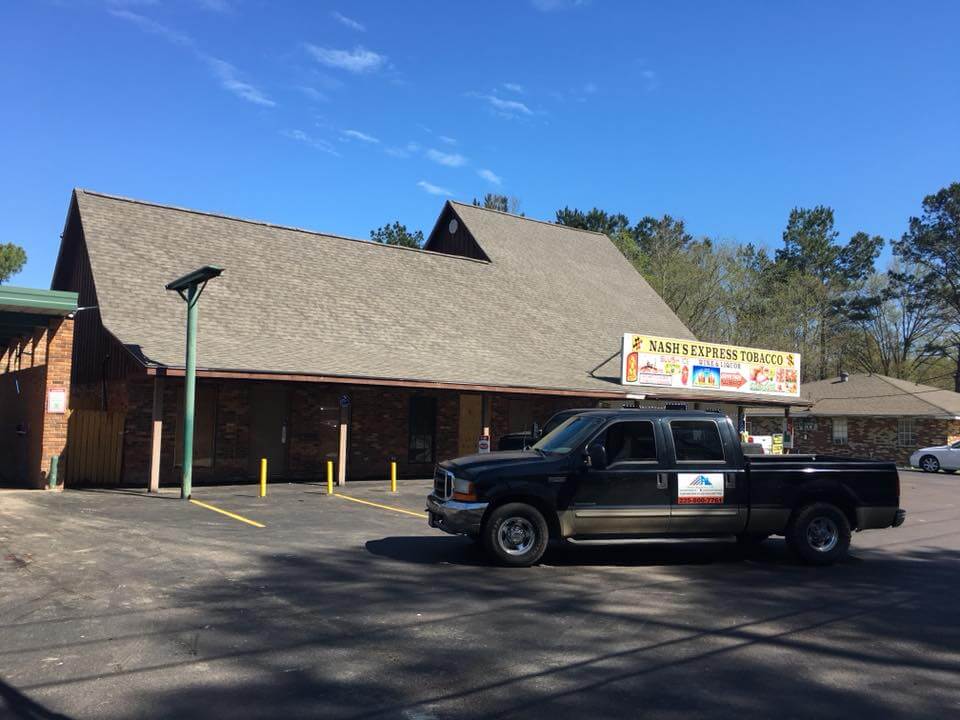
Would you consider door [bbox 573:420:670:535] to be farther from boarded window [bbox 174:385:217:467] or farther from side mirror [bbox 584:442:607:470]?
boarded window [bbox 174:385:217:467]

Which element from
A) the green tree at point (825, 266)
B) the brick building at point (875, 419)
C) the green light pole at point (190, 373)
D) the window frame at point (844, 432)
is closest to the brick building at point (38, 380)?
the green light pole at point (190, 373)

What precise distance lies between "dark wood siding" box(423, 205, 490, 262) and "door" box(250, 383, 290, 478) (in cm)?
1168

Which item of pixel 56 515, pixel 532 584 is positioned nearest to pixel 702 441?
pixel 532 584

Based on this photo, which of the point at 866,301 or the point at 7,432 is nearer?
the point at 7,432

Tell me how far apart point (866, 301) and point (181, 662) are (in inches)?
2373

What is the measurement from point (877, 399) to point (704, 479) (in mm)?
33483

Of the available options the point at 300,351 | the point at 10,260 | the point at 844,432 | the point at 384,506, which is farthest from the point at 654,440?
the point at 10,260

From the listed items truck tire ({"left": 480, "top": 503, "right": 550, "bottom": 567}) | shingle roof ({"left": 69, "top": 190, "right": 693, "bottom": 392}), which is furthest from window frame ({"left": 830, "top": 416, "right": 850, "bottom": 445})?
truck tire ({"left": 480, "top": 503, "right": 550, "bottom": 567})

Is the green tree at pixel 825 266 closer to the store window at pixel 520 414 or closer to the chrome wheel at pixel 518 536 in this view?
the store window at pixel 520 414

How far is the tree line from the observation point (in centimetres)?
4978

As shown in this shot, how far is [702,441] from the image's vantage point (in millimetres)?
10039

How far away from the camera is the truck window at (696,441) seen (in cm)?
995

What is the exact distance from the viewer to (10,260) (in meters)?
50.4

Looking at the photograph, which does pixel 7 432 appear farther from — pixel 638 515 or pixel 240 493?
pixel 638 515
